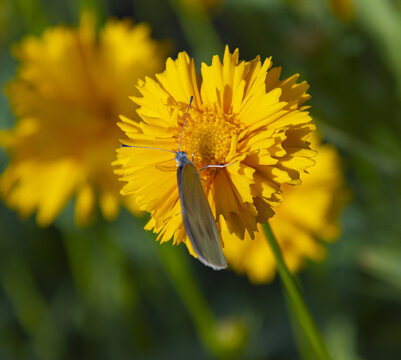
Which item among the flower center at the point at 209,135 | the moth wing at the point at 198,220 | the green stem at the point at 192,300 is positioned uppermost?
the flower center at the point at 209,135

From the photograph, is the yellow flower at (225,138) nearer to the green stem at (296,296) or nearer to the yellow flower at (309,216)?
the green stem at (296,296)

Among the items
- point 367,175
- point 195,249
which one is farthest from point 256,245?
point 195,249

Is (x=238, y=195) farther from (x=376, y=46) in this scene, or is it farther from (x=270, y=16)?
(x=270, y=16)

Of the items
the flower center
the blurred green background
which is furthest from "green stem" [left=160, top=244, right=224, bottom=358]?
the flower center

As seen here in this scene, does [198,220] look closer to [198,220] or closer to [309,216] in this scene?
[198,220]

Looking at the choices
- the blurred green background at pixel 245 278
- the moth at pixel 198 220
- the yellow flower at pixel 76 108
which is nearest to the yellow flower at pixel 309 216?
the blurred green background at pixel 245 278

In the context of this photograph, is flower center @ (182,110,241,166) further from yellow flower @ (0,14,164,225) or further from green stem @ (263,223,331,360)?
yellow flower @ (0,14,164,225)

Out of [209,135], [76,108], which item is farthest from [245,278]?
[209,135]
